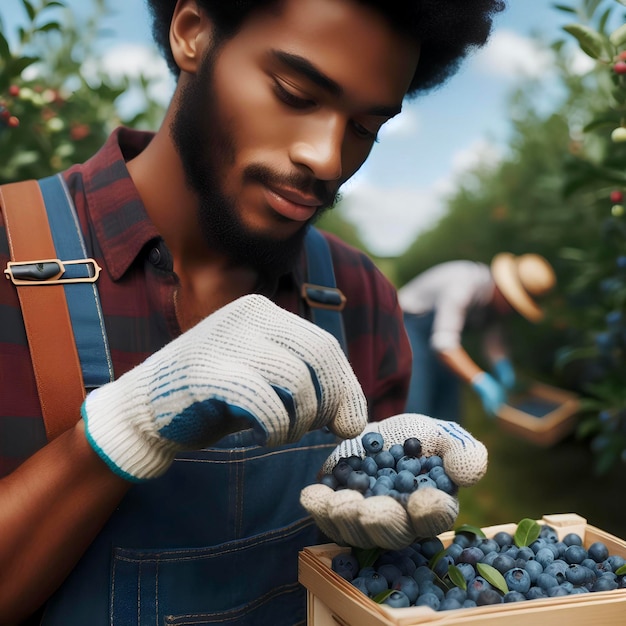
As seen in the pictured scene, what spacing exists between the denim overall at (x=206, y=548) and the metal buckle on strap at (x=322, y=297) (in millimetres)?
243

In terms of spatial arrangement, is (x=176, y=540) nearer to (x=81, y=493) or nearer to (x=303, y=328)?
(x=81, y=493)

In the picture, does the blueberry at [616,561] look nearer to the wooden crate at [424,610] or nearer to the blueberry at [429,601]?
the wooden crate at [424,610]

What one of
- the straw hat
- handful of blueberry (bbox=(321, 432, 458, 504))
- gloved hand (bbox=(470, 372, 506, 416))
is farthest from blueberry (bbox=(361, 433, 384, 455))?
the straw hat

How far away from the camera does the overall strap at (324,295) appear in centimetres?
140

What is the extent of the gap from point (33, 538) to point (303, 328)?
45 cm

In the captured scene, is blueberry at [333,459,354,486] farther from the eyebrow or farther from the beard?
the eyebrow

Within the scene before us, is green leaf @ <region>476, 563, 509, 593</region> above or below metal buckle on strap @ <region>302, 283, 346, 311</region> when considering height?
below

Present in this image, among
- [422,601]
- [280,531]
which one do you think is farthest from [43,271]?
[422,601]

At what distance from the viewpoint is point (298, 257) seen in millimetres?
1431

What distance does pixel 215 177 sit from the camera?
1.26m

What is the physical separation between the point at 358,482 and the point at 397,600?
14 cm

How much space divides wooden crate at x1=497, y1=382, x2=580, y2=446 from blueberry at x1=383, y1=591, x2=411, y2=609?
3.41m

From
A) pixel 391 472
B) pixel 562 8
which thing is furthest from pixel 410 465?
pixel 562 8

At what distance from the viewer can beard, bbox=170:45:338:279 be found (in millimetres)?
1230
